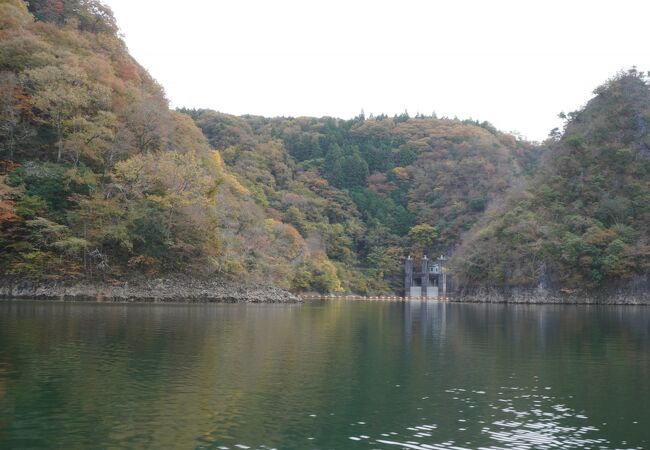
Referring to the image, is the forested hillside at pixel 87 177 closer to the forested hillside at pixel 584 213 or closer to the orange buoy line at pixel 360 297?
the orange buoy line at pixel 360 297

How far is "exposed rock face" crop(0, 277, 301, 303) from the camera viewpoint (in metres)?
44.7

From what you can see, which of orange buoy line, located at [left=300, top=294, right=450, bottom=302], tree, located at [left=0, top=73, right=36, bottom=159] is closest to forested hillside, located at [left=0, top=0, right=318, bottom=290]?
tree, located at [left=0, top=73, right=36, bottom=159]

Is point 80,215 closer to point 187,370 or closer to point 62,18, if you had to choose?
point 62,18

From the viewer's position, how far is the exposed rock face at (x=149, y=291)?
147 feet

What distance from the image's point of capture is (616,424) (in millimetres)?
12617

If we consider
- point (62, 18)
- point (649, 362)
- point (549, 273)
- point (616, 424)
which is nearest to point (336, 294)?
point (549, 273)

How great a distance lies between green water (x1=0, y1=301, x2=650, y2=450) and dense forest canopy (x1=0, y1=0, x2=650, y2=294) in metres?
21.6

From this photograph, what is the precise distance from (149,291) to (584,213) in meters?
52.0

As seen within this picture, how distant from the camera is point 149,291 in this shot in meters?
48.4

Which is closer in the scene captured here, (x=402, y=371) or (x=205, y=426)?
(x=205, y=426)

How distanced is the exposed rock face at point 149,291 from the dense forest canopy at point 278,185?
3.16ft

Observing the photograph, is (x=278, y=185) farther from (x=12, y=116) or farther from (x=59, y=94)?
(x=12, y=116)

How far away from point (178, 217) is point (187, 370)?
34.1 meters

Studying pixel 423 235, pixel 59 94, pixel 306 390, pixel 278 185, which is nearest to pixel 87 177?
pixel 59 94
